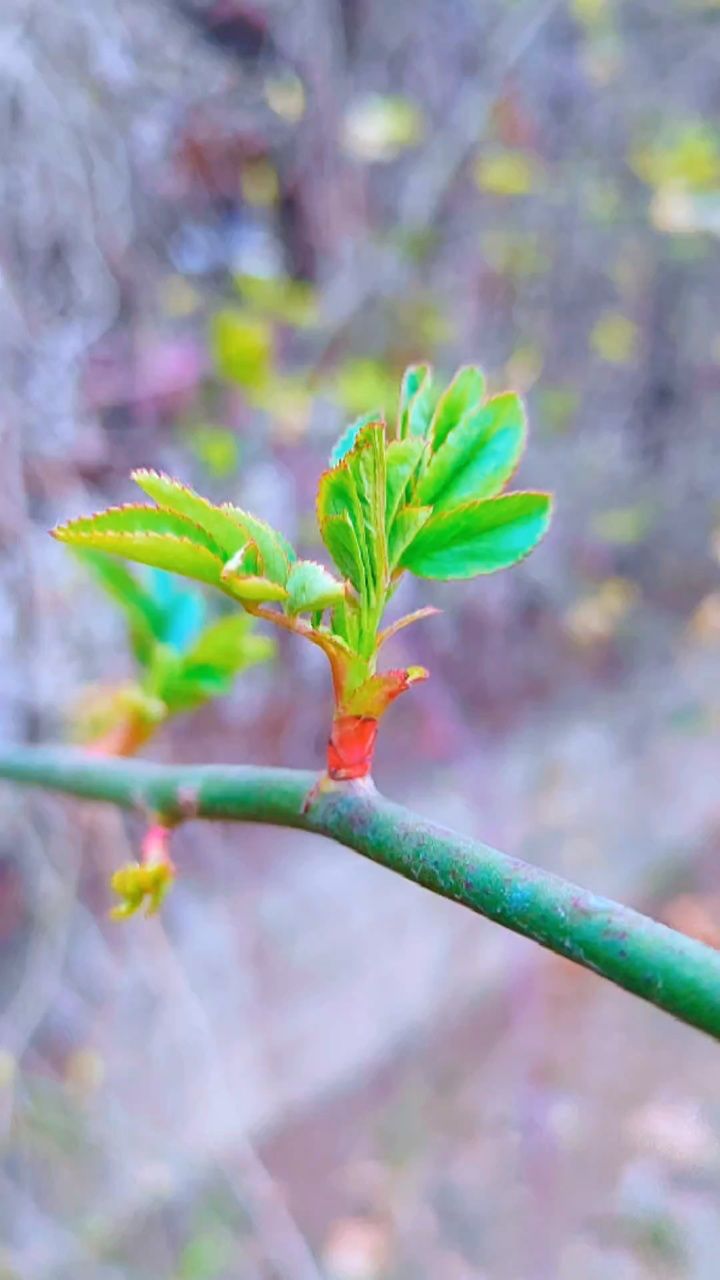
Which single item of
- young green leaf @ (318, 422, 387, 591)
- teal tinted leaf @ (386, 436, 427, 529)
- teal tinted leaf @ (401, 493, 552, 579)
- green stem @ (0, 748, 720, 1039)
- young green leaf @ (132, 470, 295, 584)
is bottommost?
green stem @ (0, 748, 720, 1039)

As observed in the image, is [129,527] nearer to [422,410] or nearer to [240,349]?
[422,410]

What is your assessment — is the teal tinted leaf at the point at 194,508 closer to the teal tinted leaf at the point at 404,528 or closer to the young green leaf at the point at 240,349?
the teal tinted leaf at the point at 404,528

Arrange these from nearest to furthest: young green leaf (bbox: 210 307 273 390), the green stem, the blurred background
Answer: the green stem
the blurred background
young green leaf (bbox: 210 307 273 390)

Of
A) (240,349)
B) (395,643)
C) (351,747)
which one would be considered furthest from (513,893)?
(395,643)

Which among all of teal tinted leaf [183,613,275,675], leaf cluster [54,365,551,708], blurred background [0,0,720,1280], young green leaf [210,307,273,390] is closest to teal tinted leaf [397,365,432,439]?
leaf cluster [54,365,551,708]

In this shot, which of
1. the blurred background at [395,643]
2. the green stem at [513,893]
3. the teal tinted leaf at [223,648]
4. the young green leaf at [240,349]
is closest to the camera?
the green stem at [513,893]

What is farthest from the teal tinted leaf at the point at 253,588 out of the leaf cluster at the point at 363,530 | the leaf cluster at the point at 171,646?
the leaf cluster at the point at 171,646

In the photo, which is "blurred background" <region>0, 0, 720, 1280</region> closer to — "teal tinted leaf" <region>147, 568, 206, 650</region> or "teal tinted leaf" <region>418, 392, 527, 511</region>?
"teal tinted leaf" <region>147, 568, 206, 650</region>
